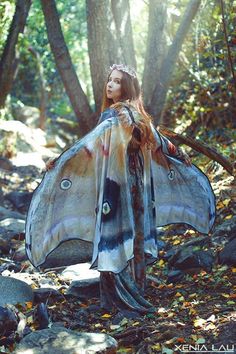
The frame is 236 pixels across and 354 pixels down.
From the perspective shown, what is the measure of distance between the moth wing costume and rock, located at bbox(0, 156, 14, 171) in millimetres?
7476

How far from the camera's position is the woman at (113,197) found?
16.4 feet

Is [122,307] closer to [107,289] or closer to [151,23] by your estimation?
[107,289]

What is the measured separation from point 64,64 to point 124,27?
0.97 m

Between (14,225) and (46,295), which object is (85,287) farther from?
(14,225)

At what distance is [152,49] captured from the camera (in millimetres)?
8352

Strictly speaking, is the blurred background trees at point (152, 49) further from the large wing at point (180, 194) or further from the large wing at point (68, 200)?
the large wing at point (68, 200)

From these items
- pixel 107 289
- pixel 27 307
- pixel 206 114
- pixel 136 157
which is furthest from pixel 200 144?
pixel 206 114

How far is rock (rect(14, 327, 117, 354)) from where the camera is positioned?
404 cm

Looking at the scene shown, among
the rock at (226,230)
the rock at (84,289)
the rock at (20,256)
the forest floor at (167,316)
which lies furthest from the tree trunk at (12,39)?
the rock at (84,289)

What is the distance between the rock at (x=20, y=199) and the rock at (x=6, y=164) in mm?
2030

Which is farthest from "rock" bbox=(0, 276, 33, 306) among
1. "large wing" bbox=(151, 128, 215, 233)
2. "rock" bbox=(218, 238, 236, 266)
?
"rock" bbox=(218, 238, 236, 266)

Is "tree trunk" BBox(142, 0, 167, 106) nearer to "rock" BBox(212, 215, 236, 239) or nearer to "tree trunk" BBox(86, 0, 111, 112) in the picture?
"tree trunk" BBox(86, 0, 111, 112)

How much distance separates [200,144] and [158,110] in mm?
2090

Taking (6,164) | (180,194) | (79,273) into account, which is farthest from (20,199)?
(180,194)
